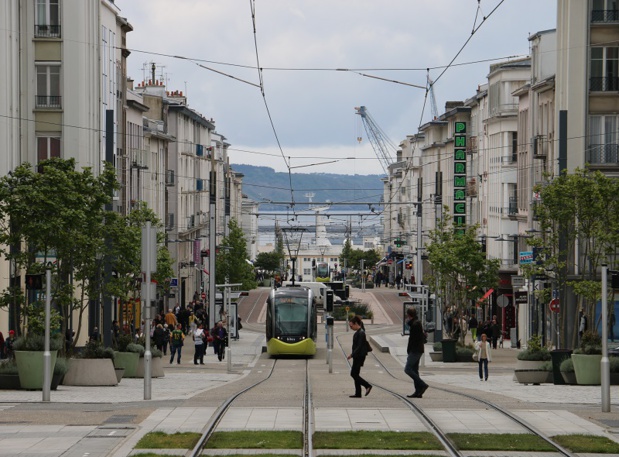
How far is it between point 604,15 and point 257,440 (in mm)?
39478

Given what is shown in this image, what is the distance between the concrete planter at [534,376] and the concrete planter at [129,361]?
34.1ft

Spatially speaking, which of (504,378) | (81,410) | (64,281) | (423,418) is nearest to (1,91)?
(64,281)

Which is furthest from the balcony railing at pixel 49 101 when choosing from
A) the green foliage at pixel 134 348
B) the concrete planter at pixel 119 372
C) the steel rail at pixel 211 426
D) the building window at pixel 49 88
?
the steel rail at pixel 211 426

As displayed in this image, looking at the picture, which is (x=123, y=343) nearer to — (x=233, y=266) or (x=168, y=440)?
(x=168, y=440)

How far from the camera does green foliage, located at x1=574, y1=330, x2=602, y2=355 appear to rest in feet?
108

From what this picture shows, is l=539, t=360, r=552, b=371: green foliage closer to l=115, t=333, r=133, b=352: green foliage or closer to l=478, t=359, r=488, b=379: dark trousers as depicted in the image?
l=478, t=359, r=488, b=379: dark trousers

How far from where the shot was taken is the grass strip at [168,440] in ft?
57.1

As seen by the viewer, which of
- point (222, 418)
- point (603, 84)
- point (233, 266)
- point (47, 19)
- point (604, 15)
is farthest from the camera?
point (233, 266)

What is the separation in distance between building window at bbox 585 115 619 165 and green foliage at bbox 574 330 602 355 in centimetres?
2170

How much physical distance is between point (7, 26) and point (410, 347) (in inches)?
1200

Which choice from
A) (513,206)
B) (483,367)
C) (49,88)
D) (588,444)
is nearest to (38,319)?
(483,367)

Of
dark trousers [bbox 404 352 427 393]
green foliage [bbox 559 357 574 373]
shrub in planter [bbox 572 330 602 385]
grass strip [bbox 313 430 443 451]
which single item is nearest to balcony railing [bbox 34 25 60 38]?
green foliage [bbox 559 357 574 373]

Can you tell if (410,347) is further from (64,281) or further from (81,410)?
(64,281)

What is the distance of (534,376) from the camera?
114 ft
